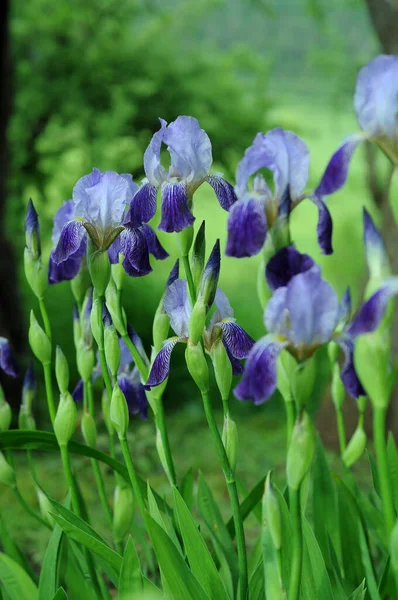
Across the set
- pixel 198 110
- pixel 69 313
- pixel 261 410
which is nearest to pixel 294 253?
pixel 261 410

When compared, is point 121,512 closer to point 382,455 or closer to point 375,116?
point 382,455

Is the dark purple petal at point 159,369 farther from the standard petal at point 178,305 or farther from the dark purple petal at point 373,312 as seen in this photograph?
the dark purple petal at point 373,312

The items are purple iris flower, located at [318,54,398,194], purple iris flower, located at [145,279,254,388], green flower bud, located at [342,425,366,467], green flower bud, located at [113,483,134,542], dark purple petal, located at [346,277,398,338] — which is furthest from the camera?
green flower bud, located at [342,425,366,467]

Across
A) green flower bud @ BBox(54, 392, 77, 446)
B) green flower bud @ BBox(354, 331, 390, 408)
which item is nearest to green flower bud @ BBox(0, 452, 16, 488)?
green flower bud @ BBox(54, 392, 77, 446)

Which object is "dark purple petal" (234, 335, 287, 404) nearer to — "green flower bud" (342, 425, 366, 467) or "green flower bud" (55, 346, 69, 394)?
"green flower bud" (55, 346, 69, 394)

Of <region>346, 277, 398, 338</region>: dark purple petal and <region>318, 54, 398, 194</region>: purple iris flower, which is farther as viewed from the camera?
<region>318, 54, 398, 194</region>: purple iris flower

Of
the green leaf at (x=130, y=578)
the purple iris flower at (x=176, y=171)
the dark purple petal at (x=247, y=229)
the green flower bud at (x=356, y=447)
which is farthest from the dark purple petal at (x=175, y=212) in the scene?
the green flower bud at (x=356, y=447)

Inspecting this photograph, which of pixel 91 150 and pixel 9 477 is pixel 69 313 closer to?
pixel 91 150

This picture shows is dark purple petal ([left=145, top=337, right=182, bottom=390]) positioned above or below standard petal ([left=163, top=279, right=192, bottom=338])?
below

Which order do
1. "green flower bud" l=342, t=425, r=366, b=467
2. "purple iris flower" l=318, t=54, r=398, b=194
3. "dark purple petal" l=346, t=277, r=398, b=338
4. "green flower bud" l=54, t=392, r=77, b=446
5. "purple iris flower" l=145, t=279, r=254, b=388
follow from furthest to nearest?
"green flower bud" l=342, t=425, r=366, b=467
"green flower bud" l=54, t=392, r=77, b=446
"purple iris flower" l=145, t=279, r=254, b=388
"purple iris flower" l=318, t=54, r=398, b=194
"dark purple petal" l=346, t=277, r=398, b=338
